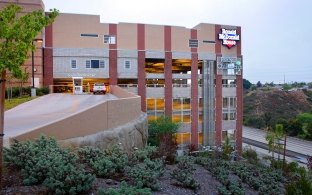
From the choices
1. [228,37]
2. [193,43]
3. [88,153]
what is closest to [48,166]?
[88,153]

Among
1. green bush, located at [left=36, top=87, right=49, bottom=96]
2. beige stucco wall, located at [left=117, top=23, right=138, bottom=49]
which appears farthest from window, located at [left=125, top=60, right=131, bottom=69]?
green bush, located at [left=36, top=87, right=49, bottom=96]

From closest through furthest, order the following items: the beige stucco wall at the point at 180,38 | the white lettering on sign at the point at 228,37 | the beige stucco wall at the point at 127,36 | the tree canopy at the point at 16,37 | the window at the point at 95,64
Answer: the tree canopy at the point at 16,37
the window at the point at 95,64
the beige stucco wall at the point at 127,36
the beige stucco wall at the point at 180,38
the white lettering on sign at the point at 228,37

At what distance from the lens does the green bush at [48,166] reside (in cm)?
770

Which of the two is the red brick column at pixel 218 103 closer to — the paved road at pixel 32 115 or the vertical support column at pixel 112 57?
the vertical support column at pixel 112 57

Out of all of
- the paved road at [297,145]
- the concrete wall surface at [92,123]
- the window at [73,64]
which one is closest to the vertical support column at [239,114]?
the paved road at [297,145]

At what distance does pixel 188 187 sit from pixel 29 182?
5.19 meters

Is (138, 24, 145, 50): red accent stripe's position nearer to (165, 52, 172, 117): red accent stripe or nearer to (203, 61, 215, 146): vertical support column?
(165, 52, 172, 117): red accent stripe

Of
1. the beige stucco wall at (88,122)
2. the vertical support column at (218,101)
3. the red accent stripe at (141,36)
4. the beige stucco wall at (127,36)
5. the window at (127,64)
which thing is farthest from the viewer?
the vertical support column at (218,101)

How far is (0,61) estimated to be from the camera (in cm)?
738

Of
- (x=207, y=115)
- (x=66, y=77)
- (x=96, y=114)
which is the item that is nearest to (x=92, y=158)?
(x=96, y=114)

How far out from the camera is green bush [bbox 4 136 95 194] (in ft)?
25.3

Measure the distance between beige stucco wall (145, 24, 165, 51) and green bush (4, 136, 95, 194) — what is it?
37113 millimetres

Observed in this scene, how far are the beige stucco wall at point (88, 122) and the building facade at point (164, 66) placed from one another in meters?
30.3

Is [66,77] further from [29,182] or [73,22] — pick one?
[29,182]
